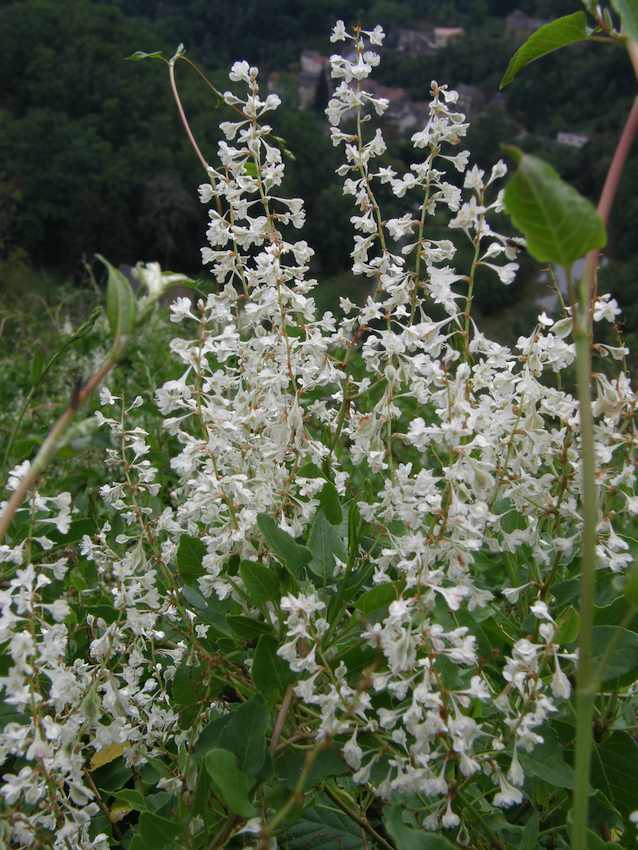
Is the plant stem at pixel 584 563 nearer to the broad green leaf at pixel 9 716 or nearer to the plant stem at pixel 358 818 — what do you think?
the plant stem at pixel 358 818

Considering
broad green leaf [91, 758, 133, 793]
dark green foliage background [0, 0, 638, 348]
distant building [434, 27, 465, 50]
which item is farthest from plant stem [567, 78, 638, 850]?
distant building [434, 27, 465, 50]

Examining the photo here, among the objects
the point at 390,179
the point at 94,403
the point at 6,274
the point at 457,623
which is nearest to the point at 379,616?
the point at 457,623

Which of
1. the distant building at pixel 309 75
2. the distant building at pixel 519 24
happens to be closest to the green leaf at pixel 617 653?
the distant building at pixel 309 75

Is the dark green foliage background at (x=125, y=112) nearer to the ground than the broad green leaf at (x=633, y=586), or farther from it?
nearer to the ground

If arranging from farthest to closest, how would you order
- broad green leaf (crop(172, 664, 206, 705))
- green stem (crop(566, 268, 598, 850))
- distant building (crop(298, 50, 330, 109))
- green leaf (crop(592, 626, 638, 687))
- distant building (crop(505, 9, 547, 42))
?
distant building (crop(505, 9, 547, 42)) < distant building (crop(298, 50, 330, 109)) < broad green leaf (crop(172, 664, 206, 705)) < green leaf (crop(592, 626, 638, 687)) < green stem (crop(566, 268, 598, 850))

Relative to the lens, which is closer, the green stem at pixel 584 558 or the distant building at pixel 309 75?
the green stem at pixel 584 558

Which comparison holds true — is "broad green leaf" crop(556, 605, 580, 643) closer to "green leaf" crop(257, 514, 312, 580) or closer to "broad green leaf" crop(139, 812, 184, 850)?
"green leaf" crop(257, 514, 312, 580)
